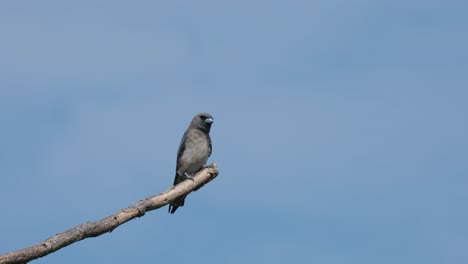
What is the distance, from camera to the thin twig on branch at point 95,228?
11062mm

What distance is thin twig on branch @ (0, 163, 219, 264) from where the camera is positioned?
11062mm

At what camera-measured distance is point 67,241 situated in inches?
452

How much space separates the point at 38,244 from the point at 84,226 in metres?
0.67

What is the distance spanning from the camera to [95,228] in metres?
11.8

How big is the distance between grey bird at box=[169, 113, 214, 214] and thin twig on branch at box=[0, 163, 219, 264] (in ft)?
13.1

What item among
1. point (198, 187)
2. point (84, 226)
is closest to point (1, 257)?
point (84, 226)

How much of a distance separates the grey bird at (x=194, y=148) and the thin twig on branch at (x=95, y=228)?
3978 mm

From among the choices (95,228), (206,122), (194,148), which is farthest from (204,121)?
(95,228)

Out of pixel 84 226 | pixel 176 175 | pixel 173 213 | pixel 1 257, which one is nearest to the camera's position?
pixel 1 257

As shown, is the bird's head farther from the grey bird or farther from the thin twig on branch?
the thin twig on branch

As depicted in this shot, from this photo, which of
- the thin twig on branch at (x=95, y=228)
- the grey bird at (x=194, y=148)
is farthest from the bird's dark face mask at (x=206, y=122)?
the thin twig on branch at (x=95, y=228)

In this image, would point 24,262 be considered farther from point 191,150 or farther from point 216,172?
point 191,150

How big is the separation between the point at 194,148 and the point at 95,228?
6703mm

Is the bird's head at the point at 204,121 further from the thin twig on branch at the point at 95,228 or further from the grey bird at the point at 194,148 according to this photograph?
the thin twig on branch at the point at 95,228
